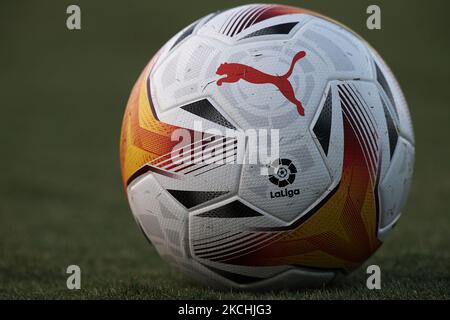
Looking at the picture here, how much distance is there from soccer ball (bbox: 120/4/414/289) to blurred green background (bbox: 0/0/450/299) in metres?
0.33

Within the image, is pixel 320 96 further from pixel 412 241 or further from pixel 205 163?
pixel 412 241

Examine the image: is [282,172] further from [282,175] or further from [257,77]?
[257,77]

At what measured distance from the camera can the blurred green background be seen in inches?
230

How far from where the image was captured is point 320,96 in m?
4.71

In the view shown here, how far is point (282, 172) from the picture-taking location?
461cm

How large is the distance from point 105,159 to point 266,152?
9330 millimetres

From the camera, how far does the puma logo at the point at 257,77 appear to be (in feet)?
15.2

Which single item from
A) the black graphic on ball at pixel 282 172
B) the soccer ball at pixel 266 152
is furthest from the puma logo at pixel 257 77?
the black graphic on ball at pixel 282 172

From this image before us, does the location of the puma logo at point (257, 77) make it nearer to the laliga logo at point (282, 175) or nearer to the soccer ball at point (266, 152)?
the soccer ball at point (266, 152)

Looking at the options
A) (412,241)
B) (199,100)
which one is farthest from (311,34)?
(412,241)

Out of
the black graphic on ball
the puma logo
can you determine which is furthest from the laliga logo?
the puma logo

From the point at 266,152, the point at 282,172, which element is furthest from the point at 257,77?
the point at 282,172

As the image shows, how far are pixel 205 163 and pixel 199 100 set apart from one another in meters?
0.40

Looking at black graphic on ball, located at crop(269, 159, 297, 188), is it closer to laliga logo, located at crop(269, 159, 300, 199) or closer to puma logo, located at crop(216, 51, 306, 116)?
laliga logo, located at crop(269, 159, 300, 199)
